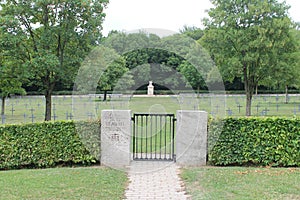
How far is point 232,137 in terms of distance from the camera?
8.00 metres

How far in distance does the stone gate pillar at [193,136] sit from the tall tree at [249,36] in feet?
34.4

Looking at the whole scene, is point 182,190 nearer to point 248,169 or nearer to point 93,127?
point 248,169

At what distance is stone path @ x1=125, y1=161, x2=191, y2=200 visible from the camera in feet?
19.3

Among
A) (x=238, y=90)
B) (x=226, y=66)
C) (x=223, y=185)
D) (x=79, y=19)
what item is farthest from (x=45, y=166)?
(x=238, y=90)

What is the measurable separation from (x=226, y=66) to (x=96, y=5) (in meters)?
8.04

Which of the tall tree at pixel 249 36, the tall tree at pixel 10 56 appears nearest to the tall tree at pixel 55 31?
the tall tree at pixel 10 56

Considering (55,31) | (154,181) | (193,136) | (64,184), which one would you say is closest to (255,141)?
(193,136)

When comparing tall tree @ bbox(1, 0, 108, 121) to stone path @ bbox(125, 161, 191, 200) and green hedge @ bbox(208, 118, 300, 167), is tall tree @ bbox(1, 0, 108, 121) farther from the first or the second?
green hedge @ bbox(208, 118, 300, 167)

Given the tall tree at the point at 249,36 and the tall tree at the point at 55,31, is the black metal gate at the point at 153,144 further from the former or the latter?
the tall tree at the point at 249,36

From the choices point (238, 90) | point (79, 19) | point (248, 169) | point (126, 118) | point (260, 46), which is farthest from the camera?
point (238, 90)

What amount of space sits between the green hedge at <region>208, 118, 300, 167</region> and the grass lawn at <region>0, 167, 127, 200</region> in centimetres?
246

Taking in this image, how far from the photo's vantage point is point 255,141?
7.94 meters

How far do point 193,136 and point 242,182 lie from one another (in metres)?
1.99

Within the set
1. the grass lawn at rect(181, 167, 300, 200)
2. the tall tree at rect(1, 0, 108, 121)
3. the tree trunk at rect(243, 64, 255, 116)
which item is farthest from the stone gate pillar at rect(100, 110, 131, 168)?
the tree trunk at rect(243, 64, 255, 116)
